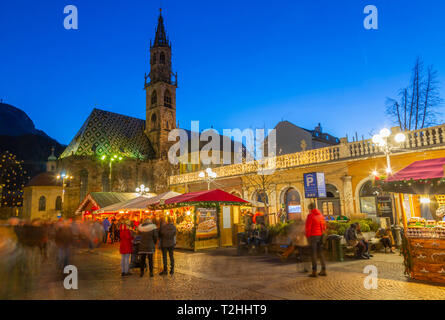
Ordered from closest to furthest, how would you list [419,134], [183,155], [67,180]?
[419,134] < [67,180] < [183,155]

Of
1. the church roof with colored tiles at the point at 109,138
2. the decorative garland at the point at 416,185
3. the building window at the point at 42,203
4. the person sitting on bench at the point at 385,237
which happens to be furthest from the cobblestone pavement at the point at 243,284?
the building window at the point at 42,203

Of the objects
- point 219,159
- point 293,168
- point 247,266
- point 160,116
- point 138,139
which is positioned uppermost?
point 160,116

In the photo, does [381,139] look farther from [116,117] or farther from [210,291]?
[116,117]

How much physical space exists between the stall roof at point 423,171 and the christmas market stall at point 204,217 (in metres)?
8.53

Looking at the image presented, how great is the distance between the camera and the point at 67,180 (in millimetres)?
45750

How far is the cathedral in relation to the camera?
45.5m

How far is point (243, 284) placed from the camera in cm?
716

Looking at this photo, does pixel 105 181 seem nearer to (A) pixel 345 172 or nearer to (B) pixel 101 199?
(B) pixel 101 199

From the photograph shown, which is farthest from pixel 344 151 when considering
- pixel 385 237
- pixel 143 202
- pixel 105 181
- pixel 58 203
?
pixel 58 203

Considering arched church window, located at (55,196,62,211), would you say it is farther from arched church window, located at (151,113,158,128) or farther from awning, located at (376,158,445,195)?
awning, located at (376,158,445,195)

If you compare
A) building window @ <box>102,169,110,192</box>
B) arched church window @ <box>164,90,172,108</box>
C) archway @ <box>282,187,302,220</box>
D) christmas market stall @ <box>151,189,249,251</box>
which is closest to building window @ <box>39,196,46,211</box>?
building window @ <box>102,169,110,192</box>

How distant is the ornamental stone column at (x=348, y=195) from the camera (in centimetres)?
1783

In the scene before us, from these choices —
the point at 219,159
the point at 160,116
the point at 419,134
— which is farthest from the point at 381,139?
the point at 160,116
